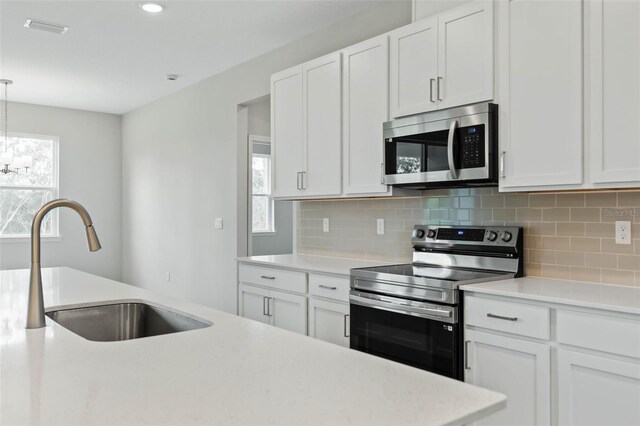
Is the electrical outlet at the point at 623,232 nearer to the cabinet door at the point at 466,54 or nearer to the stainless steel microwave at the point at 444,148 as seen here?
the stainless steel microwave at the point at 444,148

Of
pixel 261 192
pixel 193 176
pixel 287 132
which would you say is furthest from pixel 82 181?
pixel 287 132

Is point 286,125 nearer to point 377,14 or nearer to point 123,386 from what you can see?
point 377,14

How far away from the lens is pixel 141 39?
4.27m

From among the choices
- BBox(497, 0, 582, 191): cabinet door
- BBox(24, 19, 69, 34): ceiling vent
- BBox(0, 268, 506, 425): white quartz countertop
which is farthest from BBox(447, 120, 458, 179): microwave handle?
BBox(24, 19, 69, 34): ceiling vent

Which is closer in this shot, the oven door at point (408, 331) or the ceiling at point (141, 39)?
the oven door at point (408, 331)

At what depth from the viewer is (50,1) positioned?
11.7 feet

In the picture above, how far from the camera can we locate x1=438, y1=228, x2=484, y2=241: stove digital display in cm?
289

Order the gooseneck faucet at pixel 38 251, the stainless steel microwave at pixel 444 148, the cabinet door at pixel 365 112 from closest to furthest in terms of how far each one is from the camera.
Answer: the gooseneck faucet at pixel 38 251 < the stainless steel microwave at pixel 444 148 < the cabinet door at pixel 365 112

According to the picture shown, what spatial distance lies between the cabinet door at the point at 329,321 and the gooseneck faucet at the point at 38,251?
177 cm

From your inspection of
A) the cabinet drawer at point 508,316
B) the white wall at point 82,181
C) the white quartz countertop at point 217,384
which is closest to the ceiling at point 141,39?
the white wall at point 82,181

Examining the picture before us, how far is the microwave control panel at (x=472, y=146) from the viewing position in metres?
2.57

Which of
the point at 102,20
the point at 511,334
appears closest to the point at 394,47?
the point at 511,334

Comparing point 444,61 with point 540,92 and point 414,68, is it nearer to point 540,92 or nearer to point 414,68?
point 414,68

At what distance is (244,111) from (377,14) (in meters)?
1.91
